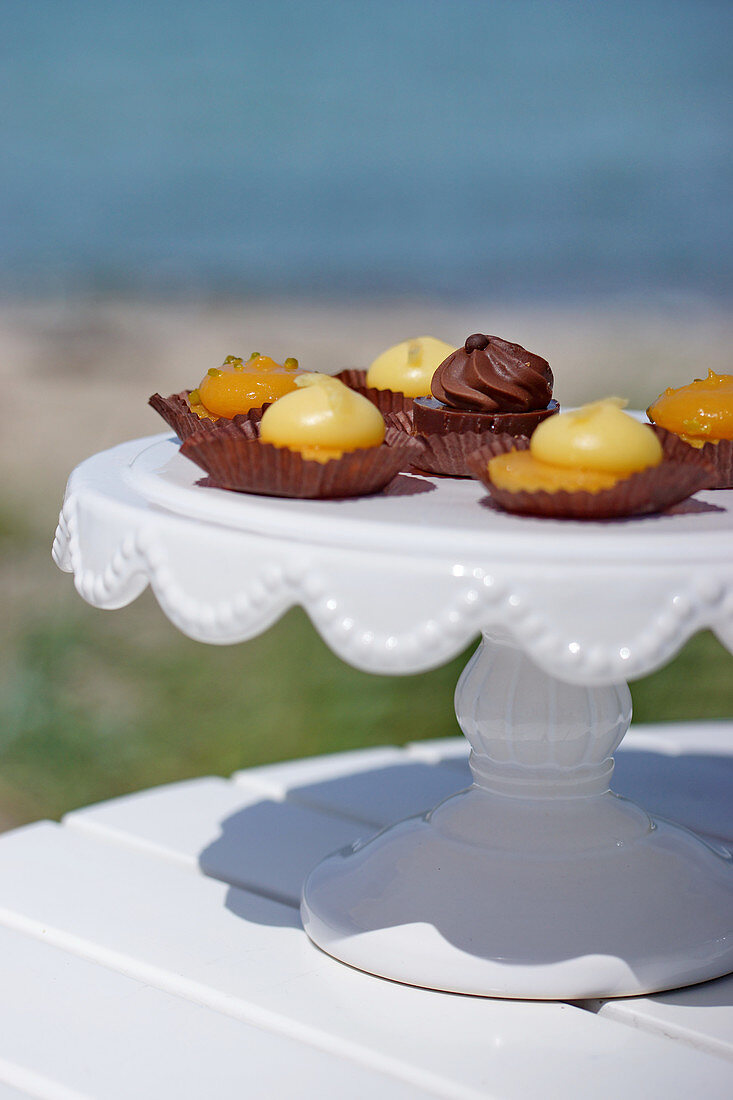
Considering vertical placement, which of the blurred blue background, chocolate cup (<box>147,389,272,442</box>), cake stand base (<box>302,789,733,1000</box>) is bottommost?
cake stand base (<box>302,789,733,1000</box>)

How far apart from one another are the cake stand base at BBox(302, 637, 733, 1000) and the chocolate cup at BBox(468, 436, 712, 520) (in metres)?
0.39

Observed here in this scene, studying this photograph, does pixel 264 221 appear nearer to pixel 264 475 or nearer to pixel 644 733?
pixel 644 733

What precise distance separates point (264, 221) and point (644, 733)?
2.94 m

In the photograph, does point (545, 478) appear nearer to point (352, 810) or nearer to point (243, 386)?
point (243, 386)

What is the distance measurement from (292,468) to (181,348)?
372 centimetres

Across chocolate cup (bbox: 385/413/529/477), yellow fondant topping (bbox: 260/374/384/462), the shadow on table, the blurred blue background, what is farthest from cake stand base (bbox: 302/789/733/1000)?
the blurred blue background

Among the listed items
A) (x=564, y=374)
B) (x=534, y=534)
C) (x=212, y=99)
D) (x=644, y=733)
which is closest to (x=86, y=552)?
(x=534, y=534)

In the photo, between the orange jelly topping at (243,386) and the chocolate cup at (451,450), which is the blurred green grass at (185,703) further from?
the chocolate cup at (451,450)

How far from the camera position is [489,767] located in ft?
5.70

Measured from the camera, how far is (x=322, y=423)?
4.63 feet

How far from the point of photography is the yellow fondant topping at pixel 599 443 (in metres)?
1.30

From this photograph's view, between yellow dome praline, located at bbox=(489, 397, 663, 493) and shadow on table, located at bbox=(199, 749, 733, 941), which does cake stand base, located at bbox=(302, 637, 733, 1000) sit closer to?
shadow on table, located at bbox=(199, 749, 733, 941)

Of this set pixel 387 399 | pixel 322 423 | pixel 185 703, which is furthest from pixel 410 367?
pixel 185 703

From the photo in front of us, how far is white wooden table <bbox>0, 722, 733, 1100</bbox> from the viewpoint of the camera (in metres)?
1.39
